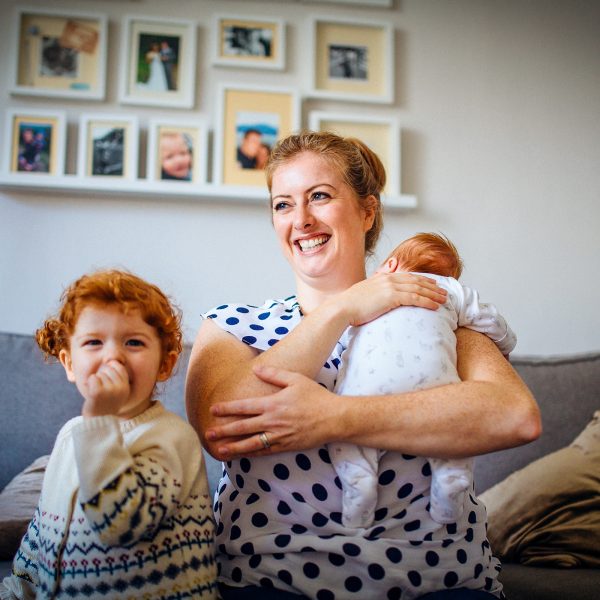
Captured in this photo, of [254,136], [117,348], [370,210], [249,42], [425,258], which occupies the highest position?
[249,42]

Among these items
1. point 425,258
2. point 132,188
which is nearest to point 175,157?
point 132,188

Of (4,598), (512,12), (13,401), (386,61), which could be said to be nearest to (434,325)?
(4,598)

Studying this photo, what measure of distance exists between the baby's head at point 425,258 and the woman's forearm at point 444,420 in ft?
1.25

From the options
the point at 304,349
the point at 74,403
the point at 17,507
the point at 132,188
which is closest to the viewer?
the point at 304,349

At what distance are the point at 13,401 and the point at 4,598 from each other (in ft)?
3.00

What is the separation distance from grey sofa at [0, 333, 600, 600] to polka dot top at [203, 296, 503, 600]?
72 cm

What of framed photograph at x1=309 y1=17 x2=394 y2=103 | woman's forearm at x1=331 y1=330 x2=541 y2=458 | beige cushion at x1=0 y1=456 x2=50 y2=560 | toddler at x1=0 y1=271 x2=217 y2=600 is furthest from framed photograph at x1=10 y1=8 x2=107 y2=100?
woman's forearm at x1=331 y1=330 x2=541 y2=458

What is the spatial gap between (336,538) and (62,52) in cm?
216

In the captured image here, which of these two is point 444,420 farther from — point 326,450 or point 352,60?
point 352,60

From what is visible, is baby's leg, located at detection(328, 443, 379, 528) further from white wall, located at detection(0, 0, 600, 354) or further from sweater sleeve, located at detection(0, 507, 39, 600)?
white wall, located at detection(0, 0, 600, 354)

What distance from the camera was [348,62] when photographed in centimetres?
259

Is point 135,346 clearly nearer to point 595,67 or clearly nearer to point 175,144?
point 175,144

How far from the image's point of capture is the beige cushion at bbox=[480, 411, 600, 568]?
1.64 m

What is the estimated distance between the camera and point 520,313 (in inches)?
102
